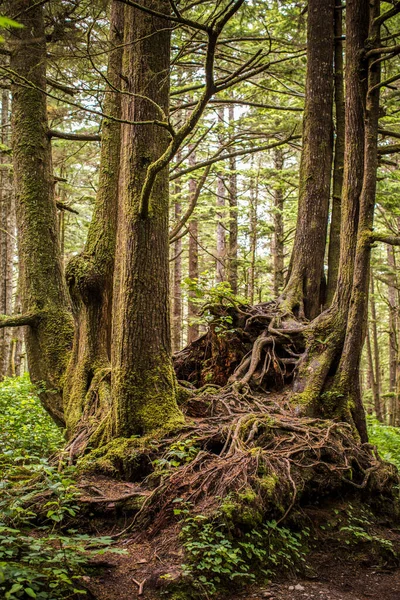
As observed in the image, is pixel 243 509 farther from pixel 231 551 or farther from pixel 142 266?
pixel 142 266

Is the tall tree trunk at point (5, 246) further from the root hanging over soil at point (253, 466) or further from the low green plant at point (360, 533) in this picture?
the low green plant at point (360, 533)

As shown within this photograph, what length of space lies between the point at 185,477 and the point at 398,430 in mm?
8655

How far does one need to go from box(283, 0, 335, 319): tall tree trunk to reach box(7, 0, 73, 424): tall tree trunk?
3.83 meters

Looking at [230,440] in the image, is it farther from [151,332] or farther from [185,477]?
[151,332]

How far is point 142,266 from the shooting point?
206 inches

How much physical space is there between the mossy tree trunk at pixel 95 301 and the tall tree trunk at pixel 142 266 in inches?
26.8

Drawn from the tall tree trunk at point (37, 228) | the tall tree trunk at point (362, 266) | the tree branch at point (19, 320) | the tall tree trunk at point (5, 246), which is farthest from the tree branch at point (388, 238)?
the tall tree trunk at point (5, 246)

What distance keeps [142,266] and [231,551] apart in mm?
2962

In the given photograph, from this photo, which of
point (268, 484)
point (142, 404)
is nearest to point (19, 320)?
point (142, 404)

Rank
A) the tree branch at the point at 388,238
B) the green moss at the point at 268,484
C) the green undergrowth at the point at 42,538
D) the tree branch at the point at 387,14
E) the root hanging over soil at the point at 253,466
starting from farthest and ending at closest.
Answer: the tree branch at the point at 387,14 → the tree branch at the point at 388,238 → the green moss at the point at 268,484 → the root hanging over soil at the point at 253,466 → the green undergrowth at the point at 42,538

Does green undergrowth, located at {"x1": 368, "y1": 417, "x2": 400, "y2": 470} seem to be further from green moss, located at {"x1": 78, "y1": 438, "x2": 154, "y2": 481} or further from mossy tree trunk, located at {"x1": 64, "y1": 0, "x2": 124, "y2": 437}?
mossy tree trunk, located at {"x1": 64, "y1": 0, "x2": 124, "y2": 437}

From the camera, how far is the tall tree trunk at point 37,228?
680cm

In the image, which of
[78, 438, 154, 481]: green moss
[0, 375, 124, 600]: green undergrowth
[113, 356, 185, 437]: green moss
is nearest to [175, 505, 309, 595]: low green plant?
[0, 375, 124, 600]: green undergrowth

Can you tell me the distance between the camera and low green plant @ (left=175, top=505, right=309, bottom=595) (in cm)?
338
